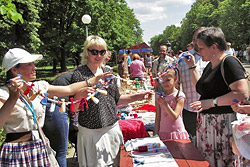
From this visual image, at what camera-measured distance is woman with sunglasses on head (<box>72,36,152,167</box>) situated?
2.65m

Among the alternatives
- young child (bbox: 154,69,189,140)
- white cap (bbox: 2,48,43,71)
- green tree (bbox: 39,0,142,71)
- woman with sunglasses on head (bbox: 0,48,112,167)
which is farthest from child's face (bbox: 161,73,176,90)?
green tree (bbox: 39,0,142,71)

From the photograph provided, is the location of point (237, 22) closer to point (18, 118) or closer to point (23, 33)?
point (23, 33)

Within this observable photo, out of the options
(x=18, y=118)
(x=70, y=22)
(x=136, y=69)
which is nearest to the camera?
(x=18, y=118)

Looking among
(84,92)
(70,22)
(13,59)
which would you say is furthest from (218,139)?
(70,22)

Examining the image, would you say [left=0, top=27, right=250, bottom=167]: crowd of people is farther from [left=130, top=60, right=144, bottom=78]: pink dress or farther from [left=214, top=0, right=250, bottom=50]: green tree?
[left=214, top=0, right=250, bottom=50]: green tree

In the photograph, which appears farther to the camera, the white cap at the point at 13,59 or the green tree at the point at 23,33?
the green tree at the point at 23,33

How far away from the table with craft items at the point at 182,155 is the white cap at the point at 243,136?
42cm

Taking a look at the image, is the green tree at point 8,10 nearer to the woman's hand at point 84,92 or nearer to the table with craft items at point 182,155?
the woman's hand at point 84,92

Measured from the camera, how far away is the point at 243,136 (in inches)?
75.0

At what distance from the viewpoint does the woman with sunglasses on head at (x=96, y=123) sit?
104 inches

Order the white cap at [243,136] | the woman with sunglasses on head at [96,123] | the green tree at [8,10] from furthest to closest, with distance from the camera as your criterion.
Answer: the green tree at [8,10] < the woman with sunglasses on head at [96,123] < the white cap at [243,136]

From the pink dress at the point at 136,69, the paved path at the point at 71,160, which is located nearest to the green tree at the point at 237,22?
the pink dress at the point at 136,69

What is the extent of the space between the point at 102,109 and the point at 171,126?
3.24ft

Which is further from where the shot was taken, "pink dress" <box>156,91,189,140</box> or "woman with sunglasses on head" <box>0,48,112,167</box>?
"pink dress" <box>156,91,189,140</box>
